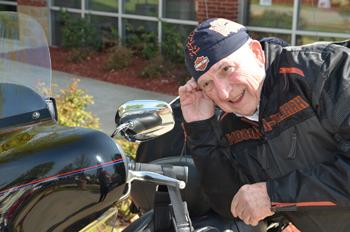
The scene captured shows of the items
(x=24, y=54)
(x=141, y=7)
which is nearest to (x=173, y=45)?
(x=141, y=7)

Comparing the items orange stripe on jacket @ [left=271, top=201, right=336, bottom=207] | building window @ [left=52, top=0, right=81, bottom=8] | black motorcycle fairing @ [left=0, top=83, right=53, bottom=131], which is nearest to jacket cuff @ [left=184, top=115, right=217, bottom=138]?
orange stripe on jacket @ [left=271, top=201, right=336, bottom=207]

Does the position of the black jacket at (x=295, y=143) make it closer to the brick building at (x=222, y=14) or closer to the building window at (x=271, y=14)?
the brick building at (x=222, y=14)

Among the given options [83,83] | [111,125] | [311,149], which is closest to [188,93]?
[311,149]

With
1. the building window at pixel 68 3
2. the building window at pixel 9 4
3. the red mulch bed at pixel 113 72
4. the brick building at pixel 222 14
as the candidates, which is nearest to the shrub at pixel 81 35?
the red mulch bed at pixel 113 72

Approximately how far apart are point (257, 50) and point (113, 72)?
27.3 feet

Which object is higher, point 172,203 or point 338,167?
point 338,167

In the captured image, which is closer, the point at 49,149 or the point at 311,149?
the point at 49,149

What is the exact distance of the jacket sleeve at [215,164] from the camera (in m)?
2.04

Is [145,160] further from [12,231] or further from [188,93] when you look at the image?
[12,231]

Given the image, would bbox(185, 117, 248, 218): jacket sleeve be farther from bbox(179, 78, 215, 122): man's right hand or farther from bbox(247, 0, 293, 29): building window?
bbox(247, 0, 293, 29): building window

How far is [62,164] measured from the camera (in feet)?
4.95

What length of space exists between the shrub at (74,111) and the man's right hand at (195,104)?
2.40 meters

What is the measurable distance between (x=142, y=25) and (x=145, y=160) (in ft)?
29.2

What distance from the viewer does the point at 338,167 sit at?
174 cm
